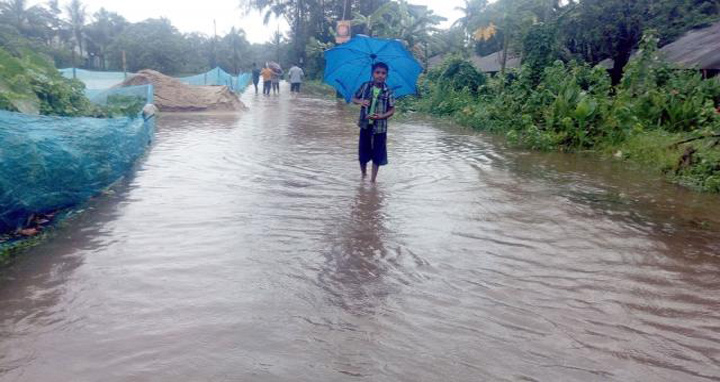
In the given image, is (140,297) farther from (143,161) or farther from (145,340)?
(143,161)

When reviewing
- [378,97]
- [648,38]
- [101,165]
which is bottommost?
[101,165]

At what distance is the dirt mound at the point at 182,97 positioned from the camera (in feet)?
56.7

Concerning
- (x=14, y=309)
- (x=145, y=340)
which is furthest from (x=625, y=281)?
(x=14, y=309)

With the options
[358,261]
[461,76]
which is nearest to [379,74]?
[358,261]

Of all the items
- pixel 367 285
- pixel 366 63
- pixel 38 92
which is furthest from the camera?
pixel 38 92

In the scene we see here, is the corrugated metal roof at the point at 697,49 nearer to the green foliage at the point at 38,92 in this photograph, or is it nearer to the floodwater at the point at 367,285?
the floodwater at the point at 367,285

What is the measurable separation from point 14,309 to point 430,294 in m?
2.72

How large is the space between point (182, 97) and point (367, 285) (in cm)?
1527

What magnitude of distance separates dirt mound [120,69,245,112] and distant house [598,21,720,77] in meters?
11.7

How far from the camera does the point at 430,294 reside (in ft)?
12.6

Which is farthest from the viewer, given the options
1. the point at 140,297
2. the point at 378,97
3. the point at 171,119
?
the point at 171,119

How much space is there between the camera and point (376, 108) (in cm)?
696

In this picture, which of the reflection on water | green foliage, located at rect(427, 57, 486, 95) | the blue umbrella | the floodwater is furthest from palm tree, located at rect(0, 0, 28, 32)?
the reflection on water

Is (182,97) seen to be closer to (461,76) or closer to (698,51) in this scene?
(461,76)
